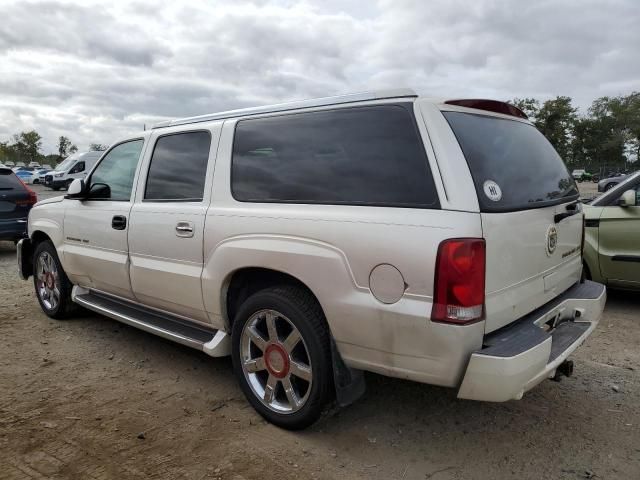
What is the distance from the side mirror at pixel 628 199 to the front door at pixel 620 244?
0.07m

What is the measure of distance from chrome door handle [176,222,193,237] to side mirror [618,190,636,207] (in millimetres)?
4279

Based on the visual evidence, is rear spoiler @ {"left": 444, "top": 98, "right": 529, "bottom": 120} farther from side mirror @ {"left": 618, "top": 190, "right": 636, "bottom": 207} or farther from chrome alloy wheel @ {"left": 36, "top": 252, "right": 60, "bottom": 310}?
chrome alloy wheel @ {"left": 36, "top": 252, "right": 60, "bottom": 310}

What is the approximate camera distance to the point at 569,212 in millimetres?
3029

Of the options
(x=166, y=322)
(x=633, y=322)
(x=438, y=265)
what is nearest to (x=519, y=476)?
(x=438, y=265)

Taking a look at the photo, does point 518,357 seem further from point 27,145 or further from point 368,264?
point 27,145

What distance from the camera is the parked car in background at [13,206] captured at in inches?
334

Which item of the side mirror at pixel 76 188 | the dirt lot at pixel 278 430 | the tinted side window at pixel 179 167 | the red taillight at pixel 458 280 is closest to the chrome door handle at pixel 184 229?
the tinted side window at pixel 179 167

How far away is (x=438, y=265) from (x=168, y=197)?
2.17 m

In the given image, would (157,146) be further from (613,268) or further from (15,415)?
(613,268)

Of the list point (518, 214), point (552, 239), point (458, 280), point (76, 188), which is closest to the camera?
point (458, 280)

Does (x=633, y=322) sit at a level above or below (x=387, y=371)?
below

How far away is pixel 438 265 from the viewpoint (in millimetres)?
2211

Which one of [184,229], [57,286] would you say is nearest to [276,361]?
[184,229]

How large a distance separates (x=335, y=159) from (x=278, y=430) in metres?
1.60
